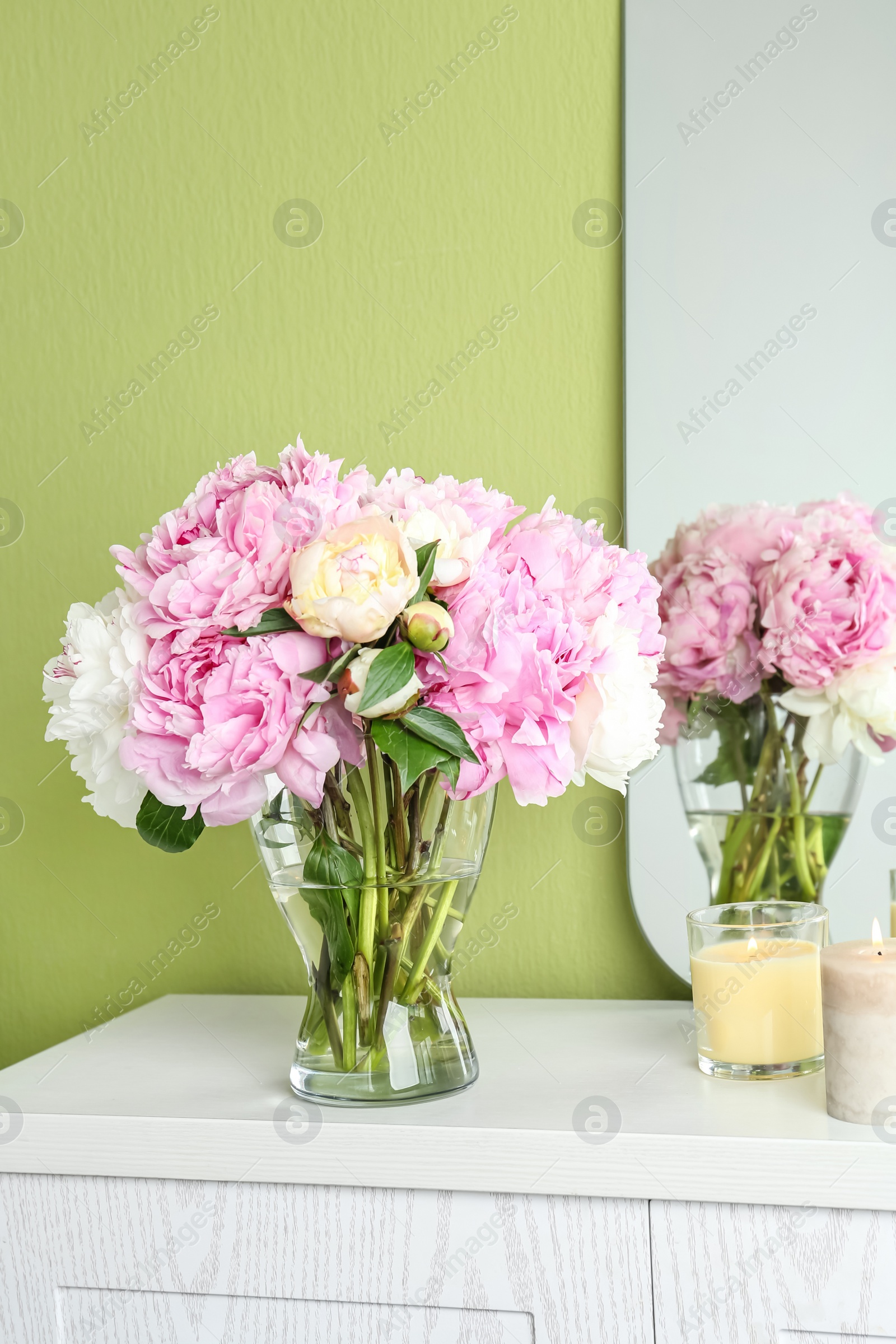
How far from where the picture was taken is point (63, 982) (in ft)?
3.43

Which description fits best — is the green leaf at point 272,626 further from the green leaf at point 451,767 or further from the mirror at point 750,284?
the mirror at point 750,284

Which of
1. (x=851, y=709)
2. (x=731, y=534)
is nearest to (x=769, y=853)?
(x=851, y=709)

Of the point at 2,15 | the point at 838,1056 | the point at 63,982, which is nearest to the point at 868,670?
the point at 838,1056

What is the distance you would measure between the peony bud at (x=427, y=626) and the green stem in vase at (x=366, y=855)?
111mm

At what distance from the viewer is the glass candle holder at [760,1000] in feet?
2.27

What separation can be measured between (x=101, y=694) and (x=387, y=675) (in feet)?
0.56

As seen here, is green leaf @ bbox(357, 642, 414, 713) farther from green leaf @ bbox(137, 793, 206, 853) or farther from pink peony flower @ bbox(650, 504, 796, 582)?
pink peony flower @ bbox(650, 504, 796, 582)

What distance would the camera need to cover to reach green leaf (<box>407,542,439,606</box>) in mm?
593

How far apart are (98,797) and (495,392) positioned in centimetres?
51

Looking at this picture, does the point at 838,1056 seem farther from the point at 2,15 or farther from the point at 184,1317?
the point at 2,15

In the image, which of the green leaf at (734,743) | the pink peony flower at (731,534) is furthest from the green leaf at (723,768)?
the pink peony flower at (731,534)

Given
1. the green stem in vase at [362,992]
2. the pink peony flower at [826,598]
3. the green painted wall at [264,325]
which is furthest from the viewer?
the green painted wall at [264,325]

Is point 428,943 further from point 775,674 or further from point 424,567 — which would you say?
point 775,674

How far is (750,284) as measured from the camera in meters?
0.90
